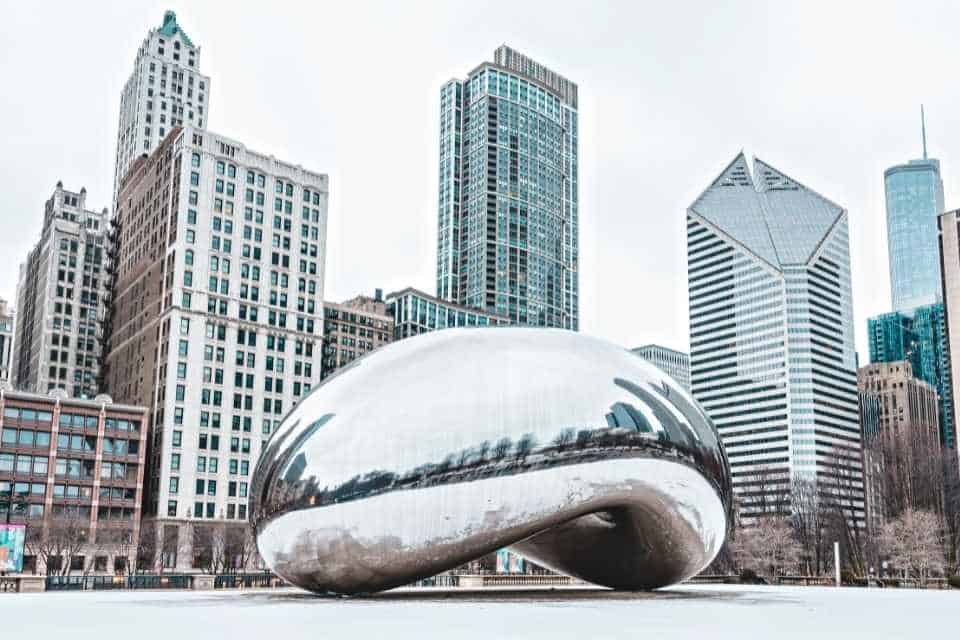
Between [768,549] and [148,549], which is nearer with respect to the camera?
[768,549]

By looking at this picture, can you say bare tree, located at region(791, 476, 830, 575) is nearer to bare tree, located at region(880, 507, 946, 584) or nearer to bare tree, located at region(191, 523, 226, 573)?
bare tree, located at region(880, 507, 946, 584)

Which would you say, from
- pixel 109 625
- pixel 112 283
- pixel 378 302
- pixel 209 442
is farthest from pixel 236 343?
pixel 109 625

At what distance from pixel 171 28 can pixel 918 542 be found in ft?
460

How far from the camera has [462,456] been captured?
859 inches

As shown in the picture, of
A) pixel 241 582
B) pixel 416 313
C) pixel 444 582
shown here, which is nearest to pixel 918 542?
pixel 444 582

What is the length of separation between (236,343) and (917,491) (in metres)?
64.1

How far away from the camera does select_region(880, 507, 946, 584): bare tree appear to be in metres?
61.4

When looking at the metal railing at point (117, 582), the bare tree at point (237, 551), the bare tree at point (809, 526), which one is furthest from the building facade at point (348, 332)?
the metal railing at point (117, 582)

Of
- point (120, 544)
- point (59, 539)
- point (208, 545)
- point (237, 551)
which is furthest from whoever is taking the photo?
point (208, 545)

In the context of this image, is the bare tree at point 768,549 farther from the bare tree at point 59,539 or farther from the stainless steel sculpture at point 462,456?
the stainless steel sculpture at point 462,456

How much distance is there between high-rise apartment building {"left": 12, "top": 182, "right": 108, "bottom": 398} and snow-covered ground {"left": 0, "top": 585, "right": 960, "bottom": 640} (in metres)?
112

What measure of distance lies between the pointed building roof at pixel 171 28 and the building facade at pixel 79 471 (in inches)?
3358

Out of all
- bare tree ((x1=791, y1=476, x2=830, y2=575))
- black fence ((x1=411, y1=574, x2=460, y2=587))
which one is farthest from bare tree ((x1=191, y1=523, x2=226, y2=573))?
bare tree ((x1=791, y1=476, x2=830, y2=575))

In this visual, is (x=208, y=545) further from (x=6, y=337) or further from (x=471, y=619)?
(x=6, y=337)
